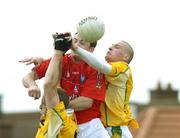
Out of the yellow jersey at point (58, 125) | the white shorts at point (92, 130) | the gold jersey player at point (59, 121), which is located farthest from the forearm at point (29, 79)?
the white shorts at point (92, 130)

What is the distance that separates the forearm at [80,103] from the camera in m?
10.2

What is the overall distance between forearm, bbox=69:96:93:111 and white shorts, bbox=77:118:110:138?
0.22 m

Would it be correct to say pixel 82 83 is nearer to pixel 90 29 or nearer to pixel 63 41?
pixel 90 29

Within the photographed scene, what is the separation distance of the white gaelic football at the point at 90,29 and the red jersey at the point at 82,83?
31cm

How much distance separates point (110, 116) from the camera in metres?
10.5

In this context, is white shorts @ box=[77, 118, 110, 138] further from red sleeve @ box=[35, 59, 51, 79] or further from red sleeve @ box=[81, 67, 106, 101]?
red sleeve @ box=[35, 59, 51, 79]

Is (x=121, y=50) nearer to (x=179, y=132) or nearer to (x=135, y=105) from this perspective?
(x=179, y=132)

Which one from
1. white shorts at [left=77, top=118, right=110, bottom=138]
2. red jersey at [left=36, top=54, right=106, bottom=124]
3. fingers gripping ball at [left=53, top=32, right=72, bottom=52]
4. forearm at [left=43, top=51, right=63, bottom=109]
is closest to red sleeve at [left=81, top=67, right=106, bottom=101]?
red jersey at [left=36, top=54, right=106, bottom=124]

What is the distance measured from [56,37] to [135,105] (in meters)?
36.1

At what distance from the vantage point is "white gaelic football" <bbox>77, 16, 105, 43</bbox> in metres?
10.1

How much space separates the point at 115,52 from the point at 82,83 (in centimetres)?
Answer: 52

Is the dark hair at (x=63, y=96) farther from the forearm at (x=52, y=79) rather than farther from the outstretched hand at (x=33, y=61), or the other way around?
the outstretched hand at (x=33, y=61)

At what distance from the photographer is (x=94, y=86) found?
10273 millimetres

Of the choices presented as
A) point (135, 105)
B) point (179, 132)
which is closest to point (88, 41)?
point (179, 132)
